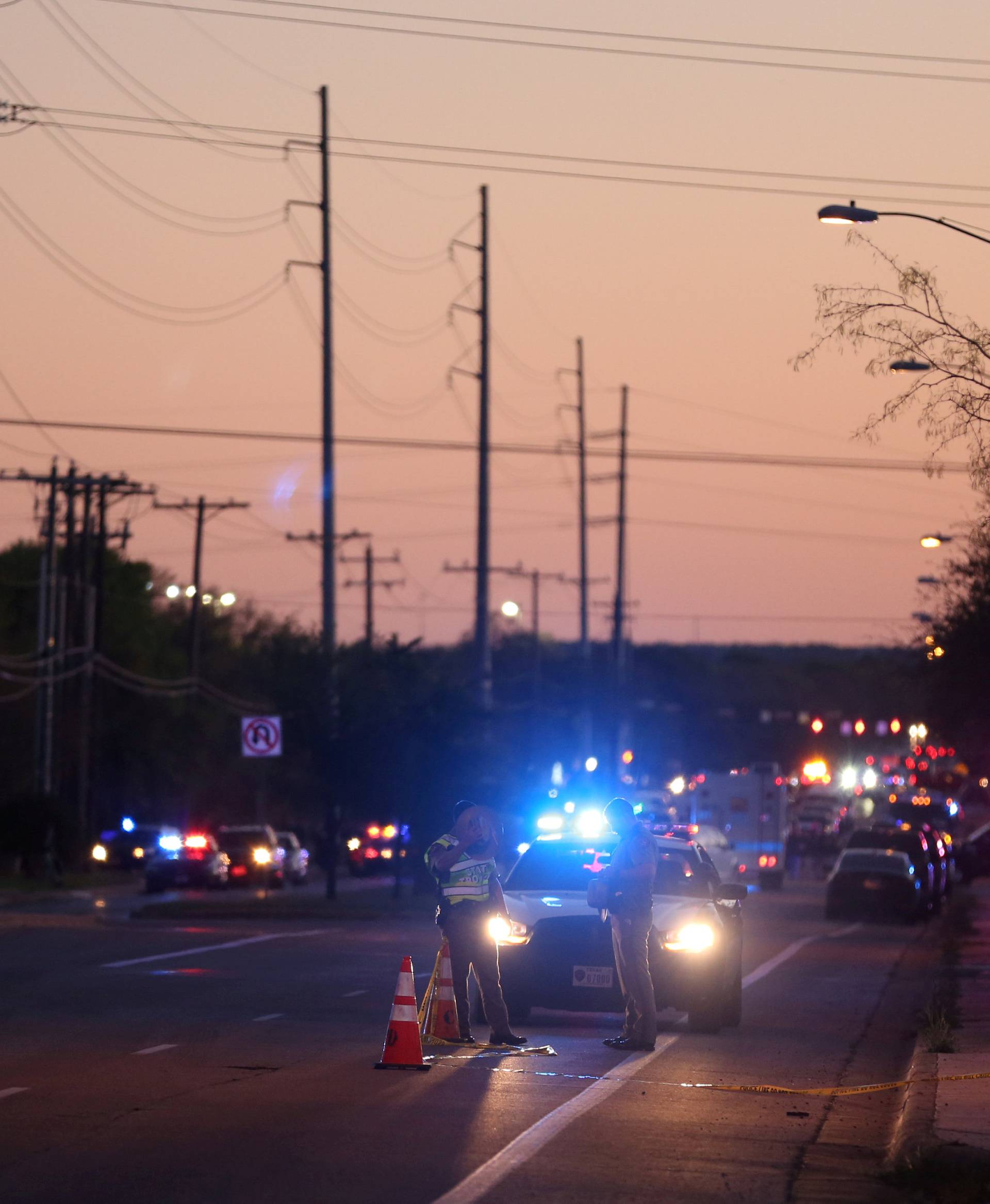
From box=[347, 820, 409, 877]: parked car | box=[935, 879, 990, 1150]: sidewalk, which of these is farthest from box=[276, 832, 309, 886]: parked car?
box=[935, 879, 990, 1150]: sidewalk

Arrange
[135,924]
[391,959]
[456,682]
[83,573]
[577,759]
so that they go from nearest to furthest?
[391,959], [135,924], [456,682], [83,573], [577,759]

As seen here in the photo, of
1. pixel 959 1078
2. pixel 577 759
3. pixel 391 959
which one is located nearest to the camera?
pixel 959 1078

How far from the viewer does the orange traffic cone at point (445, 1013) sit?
1471 centimetres

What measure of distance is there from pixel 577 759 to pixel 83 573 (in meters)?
18.6

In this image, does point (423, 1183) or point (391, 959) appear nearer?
point (423, 1183)

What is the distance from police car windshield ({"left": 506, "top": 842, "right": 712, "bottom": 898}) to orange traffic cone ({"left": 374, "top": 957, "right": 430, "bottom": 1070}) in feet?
12.4

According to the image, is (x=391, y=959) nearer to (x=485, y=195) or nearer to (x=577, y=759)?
(x=485, y=195)

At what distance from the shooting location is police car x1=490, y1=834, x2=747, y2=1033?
1596 centimetres

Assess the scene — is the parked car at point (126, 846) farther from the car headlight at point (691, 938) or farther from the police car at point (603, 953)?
the car headlight at point (691, 938)

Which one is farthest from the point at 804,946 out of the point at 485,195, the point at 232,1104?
the point at 485,195

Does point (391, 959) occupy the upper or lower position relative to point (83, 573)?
lower

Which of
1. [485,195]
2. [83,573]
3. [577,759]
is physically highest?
[485,195]

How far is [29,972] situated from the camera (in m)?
20.9

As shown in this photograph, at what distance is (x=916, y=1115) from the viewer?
1143cm
